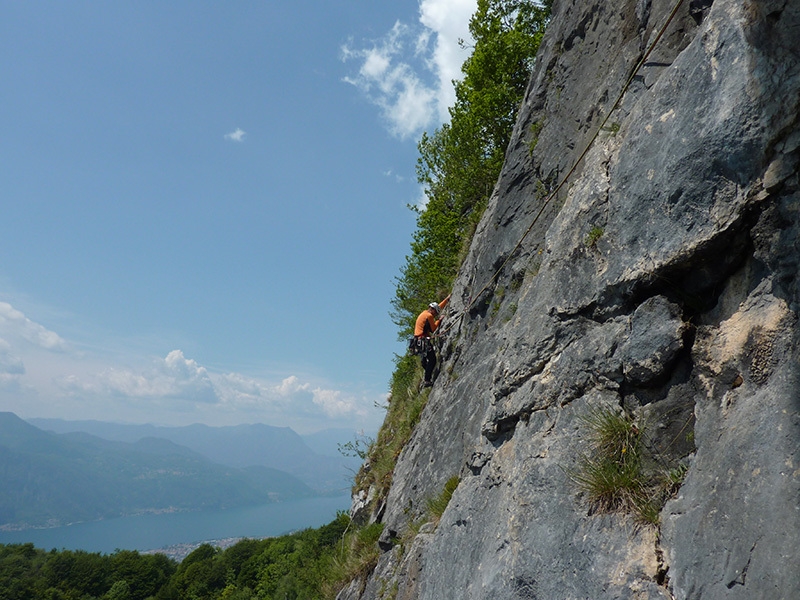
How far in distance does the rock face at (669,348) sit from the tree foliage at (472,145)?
10.1 meters

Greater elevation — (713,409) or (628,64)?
(628,64)

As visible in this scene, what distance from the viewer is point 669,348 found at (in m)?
4.43

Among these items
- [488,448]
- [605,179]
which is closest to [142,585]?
[488,448]

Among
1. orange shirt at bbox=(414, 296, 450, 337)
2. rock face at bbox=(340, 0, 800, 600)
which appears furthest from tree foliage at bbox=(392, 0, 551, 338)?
rock face at bbox=(340, 0, 800, 600)

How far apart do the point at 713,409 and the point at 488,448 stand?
3248 millimetres

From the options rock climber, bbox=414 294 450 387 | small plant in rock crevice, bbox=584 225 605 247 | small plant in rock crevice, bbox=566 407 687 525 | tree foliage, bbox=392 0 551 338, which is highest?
tree foliage, bbox=392 0 551 338

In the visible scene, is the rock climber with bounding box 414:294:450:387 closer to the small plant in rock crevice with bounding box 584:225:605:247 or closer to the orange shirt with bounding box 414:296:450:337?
the orange shirt with bounding box 414:296:450:337

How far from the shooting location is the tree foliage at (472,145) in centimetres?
1858

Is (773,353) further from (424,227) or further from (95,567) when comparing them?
(95,567)

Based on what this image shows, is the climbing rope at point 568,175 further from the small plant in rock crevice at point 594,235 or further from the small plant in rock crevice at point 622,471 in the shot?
the small plant in rock crevice at point 622,471

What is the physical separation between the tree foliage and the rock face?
399 inches

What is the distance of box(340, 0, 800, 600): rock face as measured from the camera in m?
3.39

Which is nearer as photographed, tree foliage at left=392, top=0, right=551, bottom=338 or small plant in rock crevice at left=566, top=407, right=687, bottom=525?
small plant in rock crevice at left=566, top=407, right=687, bottom=525

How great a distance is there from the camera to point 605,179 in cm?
574
